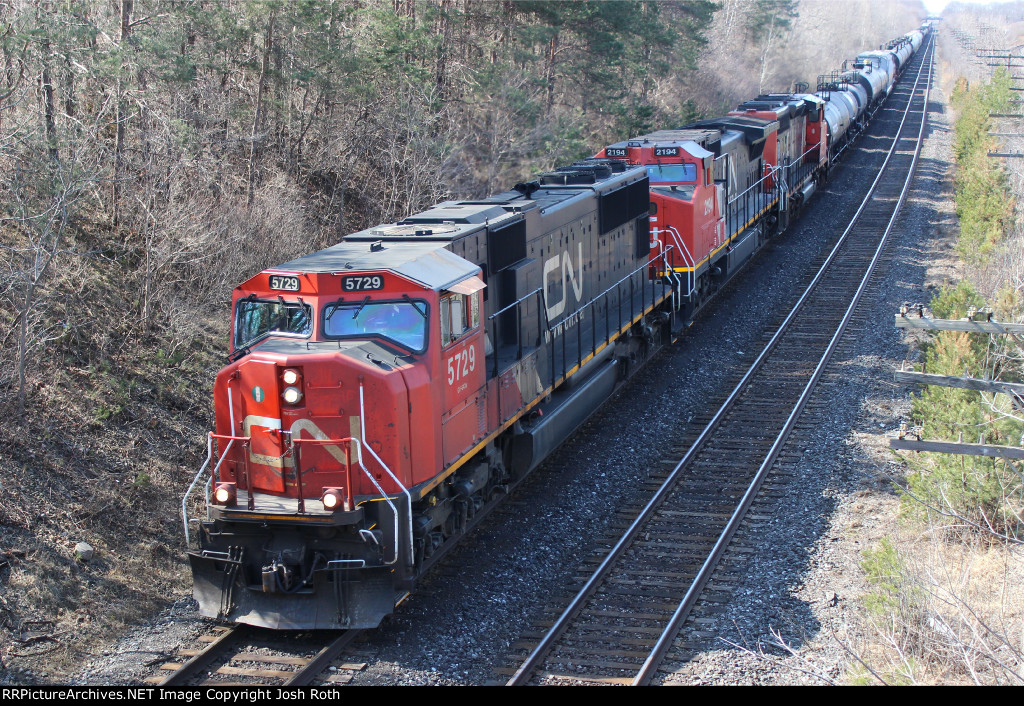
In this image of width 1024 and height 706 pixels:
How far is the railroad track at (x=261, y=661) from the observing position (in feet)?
25.6

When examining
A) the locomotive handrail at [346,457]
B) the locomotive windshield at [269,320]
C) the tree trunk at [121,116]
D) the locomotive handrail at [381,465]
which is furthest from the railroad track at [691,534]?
the tree trunk at [121,116]

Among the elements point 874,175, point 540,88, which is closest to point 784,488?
point 540,88

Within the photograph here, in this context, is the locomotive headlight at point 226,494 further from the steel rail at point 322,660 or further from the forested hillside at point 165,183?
the forested hillside at point 165,183

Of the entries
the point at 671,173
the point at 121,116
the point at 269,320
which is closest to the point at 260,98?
the point at 121,116

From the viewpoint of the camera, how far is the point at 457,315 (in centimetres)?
930

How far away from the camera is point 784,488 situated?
11.8 metres

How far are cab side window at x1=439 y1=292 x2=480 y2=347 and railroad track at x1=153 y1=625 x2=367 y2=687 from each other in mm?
2867

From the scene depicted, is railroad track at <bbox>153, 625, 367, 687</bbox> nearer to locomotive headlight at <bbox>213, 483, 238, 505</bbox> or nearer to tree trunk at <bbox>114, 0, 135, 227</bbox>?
locomotive headlight at <bbox>213, 483, 238, 505</bbox>

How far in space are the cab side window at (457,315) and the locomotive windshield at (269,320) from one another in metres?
1.24

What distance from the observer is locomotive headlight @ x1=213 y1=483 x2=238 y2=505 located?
8.23m

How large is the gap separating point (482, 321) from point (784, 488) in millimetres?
4578

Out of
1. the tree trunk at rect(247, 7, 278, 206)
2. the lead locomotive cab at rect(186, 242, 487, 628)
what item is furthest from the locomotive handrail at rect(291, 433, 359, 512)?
the tree trunk at rect(247, 7, 278, 206)

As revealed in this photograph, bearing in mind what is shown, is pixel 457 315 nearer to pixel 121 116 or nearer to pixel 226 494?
pixel 226 494

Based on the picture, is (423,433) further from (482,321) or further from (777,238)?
(777,238)
